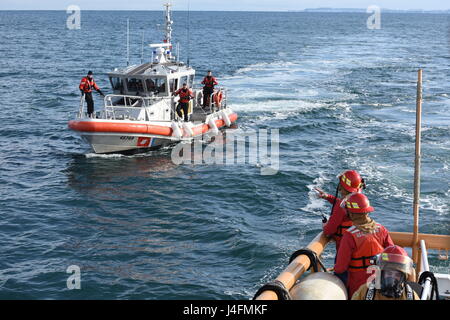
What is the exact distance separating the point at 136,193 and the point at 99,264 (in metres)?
4.73

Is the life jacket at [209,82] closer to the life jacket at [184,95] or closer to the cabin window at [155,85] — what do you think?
the cabin window at [155,85]

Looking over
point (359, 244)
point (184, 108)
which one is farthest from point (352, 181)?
point (184, 108)

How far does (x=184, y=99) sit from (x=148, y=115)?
4.57 ft

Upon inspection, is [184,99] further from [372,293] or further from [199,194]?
[372,293]

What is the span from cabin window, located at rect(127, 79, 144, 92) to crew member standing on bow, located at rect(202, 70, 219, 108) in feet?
9.49

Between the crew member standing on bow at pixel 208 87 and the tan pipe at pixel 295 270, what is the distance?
16.3m

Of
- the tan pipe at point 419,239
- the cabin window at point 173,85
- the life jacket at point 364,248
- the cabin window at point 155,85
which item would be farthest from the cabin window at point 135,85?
the life jacket at point 364,248

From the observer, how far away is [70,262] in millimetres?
11586

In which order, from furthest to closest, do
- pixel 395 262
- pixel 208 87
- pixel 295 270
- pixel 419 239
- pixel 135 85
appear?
pixel 208 87
pixel 135 85
pixel 419 239
pixel 295 270
pixel 395 262

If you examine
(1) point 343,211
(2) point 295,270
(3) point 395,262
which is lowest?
(2) point 295,270

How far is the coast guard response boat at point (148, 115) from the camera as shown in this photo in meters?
18.6

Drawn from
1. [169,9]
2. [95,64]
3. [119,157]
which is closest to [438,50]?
[95,64]

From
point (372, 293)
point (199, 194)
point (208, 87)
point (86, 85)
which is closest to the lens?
point (372, 293)

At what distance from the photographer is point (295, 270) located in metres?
5.70
